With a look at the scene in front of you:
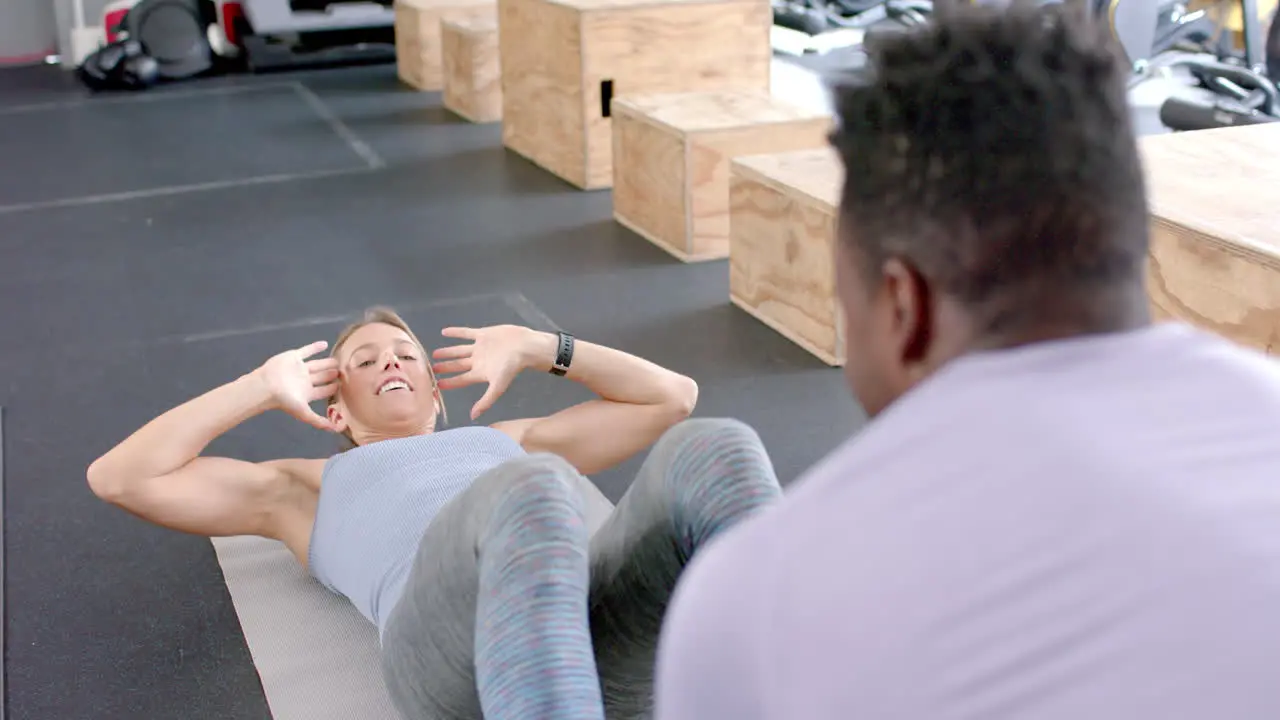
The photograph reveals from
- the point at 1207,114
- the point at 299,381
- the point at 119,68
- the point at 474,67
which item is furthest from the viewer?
the point at 119,68

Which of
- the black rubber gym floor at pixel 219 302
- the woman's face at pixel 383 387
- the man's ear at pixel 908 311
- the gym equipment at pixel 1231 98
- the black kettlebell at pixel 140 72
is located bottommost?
the black rubber gym floor at pixel 219 302

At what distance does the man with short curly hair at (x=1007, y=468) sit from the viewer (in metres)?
0.67

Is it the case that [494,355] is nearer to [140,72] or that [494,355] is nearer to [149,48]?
[140,72]

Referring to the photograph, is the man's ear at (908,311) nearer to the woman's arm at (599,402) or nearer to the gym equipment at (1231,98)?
the woman's arm at (599,402)

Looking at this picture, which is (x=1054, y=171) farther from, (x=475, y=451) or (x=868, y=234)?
(x=475, y=451)

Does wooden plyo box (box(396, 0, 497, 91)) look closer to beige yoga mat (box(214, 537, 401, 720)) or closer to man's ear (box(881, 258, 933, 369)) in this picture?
beige yoga mat (box(214, 537, 401, 720))

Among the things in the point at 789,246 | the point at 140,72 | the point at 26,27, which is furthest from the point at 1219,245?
the point at 26,27

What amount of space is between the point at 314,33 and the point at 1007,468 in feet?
24.1

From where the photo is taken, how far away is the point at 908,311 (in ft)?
2.68

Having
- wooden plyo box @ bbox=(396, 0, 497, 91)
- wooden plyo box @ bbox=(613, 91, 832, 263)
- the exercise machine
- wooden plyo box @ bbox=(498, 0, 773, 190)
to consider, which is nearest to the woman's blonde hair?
wooden plyo box @ bbox=(613, 91, 832, 263)

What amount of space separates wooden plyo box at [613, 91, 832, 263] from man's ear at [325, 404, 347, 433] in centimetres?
210

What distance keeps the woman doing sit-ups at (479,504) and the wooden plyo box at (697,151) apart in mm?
1824

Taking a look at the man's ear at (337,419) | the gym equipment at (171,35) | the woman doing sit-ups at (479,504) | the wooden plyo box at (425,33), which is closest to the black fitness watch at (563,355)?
the woman doing sit-ups at (479,504)

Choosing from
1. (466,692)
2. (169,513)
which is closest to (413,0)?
(169,513)
